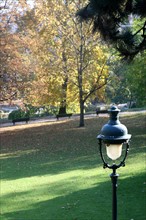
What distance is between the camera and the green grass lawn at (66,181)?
7.68 m

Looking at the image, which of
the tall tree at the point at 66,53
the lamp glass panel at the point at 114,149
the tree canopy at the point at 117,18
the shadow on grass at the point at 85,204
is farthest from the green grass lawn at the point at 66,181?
the tall tree at the point at 66,53

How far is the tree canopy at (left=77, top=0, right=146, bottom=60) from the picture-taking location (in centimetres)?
841

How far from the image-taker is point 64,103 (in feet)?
92.7

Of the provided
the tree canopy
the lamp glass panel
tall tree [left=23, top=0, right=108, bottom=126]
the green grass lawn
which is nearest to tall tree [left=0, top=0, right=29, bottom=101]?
tall tree [left=23, top=0, right=108, bottom=126]

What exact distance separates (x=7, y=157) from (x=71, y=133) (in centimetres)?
681

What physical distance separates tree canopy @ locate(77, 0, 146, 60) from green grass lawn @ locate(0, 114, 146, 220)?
11.7 ft

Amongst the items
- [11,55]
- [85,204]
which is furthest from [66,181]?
[11,55]

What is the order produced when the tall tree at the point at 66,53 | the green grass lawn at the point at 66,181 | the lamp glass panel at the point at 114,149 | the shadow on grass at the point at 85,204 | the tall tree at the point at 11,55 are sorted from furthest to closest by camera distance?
the tall tree at the point at 66,53, the tall tree at the point at 11,55, the green grass lawn at the point at 66,181, the shadow on grass at the point at 85,204, the lamp glass panel at the point at 114,149

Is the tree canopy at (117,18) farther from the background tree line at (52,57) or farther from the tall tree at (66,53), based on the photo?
the tall tree at (66,53)

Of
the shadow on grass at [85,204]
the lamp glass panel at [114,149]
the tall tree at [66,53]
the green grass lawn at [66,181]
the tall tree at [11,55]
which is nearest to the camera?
the lamp glass panel at [114,149]

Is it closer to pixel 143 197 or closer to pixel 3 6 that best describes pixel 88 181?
pixel 143 197

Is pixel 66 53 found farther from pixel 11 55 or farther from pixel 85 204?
pixel 85 204

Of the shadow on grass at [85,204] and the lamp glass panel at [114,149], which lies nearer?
the lamp glass panel at [114,149]

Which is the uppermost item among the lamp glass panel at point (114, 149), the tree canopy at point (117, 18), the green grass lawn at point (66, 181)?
the tree canopy at point (117, 18)
